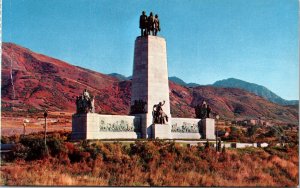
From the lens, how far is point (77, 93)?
277 feet

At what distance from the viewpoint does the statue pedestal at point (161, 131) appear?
1205 inches

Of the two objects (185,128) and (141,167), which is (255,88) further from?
(141,167)

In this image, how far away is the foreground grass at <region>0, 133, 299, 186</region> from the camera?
66.4 feet

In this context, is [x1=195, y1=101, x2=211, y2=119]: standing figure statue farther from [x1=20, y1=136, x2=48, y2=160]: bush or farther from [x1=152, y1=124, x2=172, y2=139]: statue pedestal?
[x1=20, y1=136, x2=48, y2=160]: bush

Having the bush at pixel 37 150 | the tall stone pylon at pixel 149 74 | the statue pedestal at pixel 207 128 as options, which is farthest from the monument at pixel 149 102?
the bush at pixel 37 150

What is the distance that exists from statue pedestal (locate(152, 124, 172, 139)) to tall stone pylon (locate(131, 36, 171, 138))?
0.35m

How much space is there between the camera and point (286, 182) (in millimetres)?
22766

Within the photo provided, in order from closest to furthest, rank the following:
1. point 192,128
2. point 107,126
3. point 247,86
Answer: point 107,126, point 192,128, point 247,86

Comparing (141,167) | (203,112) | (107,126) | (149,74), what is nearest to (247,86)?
(203,112)

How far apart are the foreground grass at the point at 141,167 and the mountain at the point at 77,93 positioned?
47.2 metres

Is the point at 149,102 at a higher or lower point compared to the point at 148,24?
lower

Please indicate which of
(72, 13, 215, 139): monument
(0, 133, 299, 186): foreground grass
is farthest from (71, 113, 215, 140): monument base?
(0, 133, 299, 186): foreground grass

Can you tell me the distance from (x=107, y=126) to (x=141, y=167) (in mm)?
6655

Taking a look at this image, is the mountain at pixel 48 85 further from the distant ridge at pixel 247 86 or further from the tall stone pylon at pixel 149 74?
the tall stone pylon at pixel 149 74
